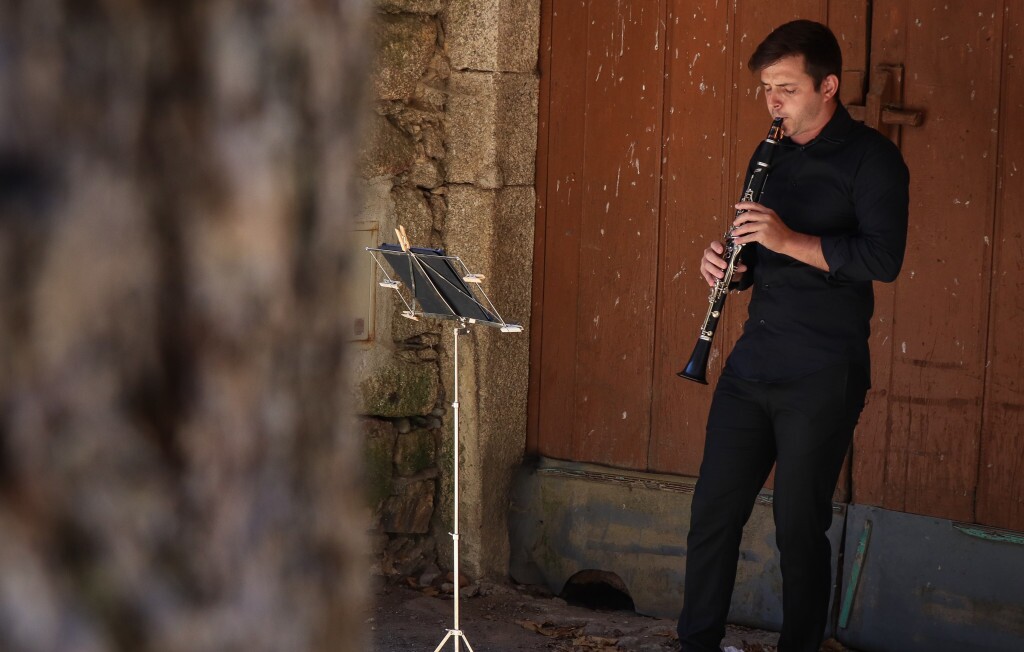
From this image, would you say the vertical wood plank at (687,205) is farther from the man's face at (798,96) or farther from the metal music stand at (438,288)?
the metal music stand at (438,288)

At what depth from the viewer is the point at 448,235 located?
14.5ft

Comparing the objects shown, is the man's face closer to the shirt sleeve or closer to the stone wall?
the shirt sleeve

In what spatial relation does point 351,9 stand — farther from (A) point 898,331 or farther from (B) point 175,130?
(A) point 898,331

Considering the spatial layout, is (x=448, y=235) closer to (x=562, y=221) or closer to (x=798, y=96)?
(x=562, y=221)

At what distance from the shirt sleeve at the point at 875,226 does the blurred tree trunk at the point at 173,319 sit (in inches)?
96.0

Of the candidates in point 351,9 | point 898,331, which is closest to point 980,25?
point 898,331

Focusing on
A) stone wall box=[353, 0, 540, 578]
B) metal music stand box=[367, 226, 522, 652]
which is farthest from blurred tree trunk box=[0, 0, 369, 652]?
stone wall box=[353, 0, 540, 578]

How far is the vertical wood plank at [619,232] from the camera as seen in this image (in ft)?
14.2

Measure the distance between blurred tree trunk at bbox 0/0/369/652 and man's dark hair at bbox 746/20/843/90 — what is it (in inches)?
101

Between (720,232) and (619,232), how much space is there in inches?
15.7

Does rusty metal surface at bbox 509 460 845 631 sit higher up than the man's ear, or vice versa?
the man's ear

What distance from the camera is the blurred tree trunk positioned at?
1.81 feet

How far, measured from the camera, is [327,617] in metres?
0.69

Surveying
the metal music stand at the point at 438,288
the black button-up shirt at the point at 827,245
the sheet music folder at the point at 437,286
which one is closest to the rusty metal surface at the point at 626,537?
the black button-up shirt at the point at 827,245
